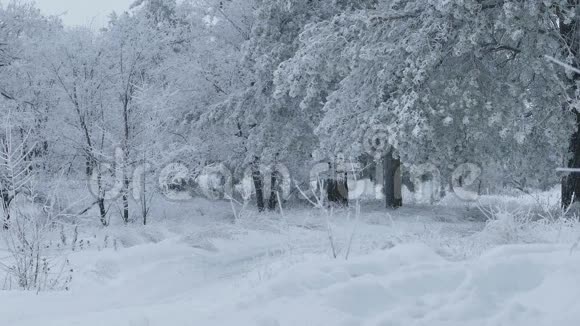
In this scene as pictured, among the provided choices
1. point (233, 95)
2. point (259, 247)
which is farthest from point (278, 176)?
point (259, 247)

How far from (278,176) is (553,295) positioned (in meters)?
14.7

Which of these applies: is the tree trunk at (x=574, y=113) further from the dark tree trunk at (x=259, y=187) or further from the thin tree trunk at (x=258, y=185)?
the dark tree trunk at (x=259, y=187)

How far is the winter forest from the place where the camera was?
15.0 feet

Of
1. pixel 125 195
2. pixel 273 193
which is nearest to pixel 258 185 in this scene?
pixel 273 193

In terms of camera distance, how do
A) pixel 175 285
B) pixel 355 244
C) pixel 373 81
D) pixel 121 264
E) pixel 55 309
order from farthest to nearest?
pixel 373 81
pixel 121 264
pixel 355 244
pixel 175 285
pixel 55 309

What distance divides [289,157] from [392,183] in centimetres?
338

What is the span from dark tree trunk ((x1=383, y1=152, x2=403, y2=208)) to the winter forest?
6 cm

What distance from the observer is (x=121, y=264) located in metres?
8.19

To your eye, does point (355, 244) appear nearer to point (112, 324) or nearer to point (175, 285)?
point (175, 285)

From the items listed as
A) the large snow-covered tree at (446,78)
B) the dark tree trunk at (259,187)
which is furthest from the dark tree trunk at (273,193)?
the large snow-covered tree at (446,78)

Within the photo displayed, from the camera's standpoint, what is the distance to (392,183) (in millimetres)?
18125

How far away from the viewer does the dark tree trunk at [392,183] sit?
1795cm

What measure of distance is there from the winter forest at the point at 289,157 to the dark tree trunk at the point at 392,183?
6cm

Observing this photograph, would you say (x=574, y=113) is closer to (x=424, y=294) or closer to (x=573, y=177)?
(x=573, y=177)
